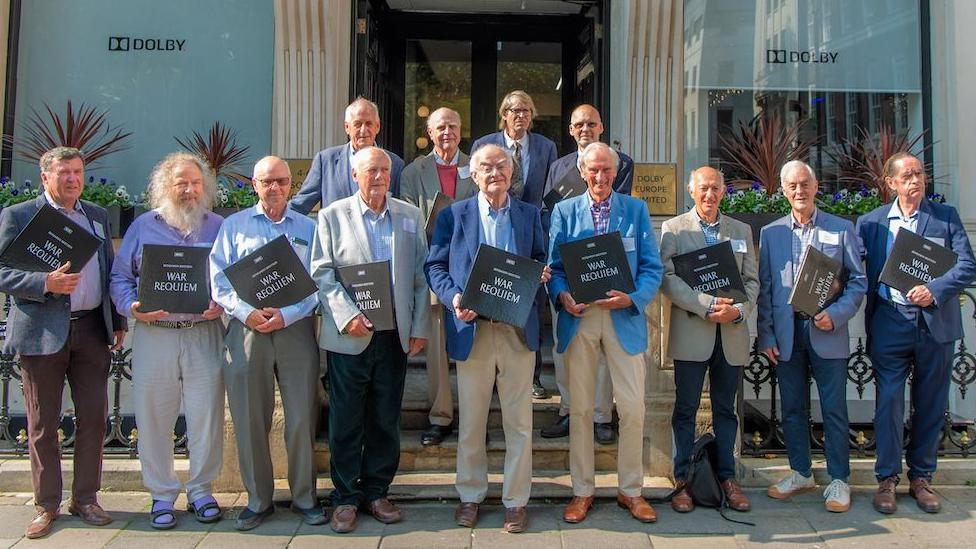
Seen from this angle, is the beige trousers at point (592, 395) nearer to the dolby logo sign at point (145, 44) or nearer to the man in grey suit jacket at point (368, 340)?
the man in grey suit jacket at point (368, 340)

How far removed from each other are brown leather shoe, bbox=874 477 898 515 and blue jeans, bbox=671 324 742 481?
0.87m

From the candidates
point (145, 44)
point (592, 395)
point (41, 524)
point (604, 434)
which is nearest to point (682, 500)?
point (604, 434)

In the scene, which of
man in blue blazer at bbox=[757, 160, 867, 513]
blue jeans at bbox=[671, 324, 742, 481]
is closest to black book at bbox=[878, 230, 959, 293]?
man in blue blazer at bbox=[757, 160, 867, 513]

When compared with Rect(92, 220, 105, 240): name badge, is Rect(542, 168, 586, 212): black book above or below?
above

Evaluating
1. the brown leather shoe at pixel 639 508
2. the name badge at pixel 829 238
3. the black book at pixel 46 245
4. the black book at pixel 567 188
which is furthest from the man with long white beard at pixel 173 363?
the name badge at pixel 829 238

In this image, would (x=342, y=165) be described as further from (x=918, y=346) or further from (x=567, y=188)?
(x=918, y=346)

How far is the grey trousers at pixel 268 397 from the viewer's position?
14.3ft

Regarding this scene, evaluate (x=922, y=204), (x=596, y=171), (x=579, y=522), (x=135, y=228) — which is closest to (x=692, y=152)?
(x=922, y=204)

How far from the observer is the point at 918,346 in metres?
4.68

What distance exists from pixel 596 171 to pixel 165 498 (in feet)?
10.2

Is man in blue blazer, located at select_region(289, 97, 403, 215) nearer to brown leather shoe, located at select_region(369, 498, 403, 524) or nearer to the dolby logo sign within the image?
brown leather shoe, located at select_region(369, 498, 403, 524)

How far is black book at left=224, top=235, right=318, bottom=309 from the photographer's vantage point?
13.6ft

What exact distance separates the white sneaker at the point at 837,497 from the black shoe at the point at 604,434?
1.35 metres

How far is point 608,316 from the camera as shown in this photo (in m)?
4.48
